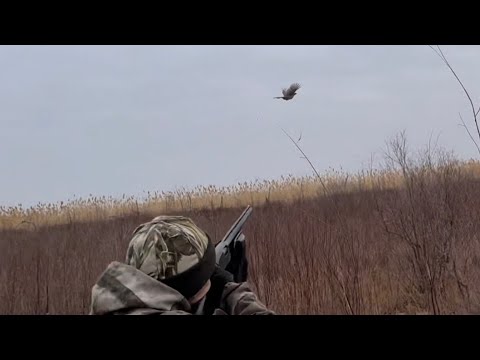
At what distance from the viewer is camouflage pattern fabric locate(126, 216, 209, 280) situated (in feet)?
4.02

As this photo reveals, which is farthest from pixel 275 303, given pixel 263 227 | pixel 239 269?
pixel 239 269

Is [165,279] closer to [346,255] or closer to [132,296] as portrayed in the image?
[132,296]

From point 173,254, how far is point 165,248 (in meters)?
0.03

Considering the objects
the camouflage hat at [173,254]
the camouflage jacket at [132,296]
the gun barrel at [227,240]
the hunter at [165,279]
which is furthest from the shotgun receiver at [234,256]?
the camouflage jacket at [132,296]

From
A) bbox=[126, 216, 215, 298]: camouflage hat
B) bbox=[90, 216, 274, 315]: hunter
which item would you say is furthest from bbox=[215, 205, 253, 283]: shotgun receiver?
bbox=[126, 216, 215, 298]: camouflage hat

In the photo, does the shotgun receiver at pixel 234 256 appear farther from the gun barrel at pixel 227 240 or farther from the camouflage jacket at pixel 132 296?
the camouflage jacket at pixel 132 296

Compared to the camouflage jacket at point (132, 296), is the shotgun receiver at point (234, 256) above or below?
above

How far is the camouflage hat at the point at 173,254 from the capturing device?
1226mm

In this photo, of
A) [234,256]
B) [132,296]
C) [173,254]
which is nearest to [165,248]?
[173,254]

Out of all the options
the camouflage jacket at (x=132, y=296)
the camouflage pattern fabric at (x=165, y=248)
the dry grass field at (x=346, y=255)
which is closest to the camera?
the camouflage jacket at (x=132, y=296)

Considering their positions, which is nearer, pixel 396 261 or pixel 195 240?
pixel 195 240
